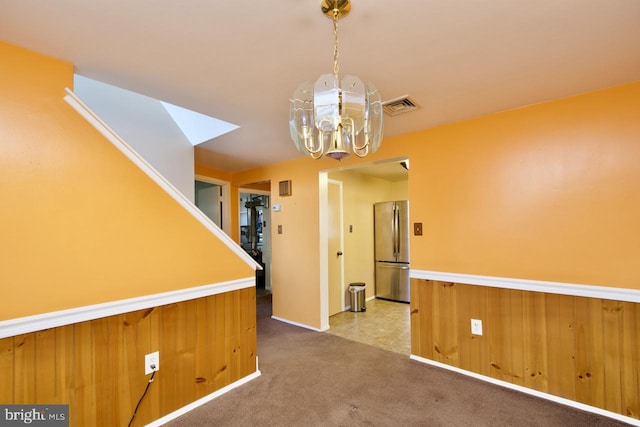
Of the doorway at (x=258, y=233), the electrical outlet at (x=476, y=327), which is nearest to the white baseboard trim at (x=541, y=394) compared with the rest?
the electrical outlet at (x=476, y=327)

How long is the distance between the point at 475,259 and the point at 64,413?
115 inches

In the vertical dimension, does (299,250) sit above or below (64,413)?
above

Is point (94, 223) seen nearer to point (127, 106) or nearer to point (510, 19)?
point (127, 106)

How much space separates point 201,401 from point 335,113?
2.19 m

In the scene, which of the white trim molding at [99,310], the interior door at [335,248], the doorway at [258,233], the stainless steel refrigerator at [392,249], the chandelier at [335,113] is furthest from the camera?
the doorway at [258,233]

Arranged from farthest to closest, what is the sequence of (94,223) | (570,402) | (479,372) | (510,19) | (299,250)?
(299,250) → (479,372) → (570,402) → (94,223) → (510,19)

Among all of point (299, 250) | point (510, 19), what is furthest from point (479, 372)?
point (510, 19)

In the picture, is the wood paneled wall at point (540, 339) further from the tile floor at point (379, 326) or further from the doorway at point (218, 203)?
the doorway at point (218, 203)

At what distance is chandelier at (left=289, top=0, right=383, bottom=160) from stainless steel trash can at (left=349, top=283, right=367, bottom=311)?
10.9 ft

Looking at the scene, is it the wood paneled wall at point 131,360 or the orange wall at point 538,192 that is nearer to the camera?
the wood paneled wall at point 131,360

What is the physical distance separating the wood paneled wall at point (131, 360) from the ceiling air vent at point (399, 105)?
6.27 feet

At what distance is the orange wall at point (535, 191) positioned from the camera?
187 cm

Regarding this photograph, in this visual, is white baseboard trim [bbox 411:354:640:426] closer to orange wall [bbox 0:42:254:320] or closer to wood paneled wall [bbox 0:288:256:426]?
wood paneled wall [bbox 0:288:256:426]

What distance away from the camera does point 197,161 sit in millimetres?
3824
